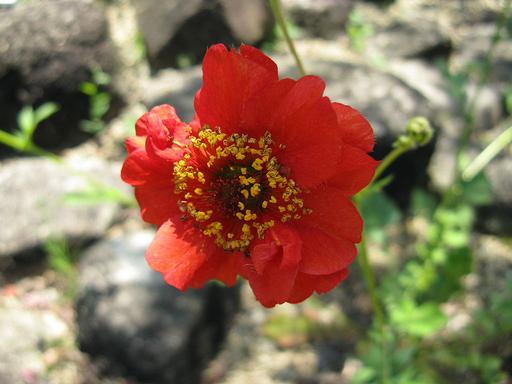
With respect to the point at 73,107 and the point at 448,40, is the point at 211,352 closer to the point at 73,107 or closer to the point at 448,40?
the point at 73,107

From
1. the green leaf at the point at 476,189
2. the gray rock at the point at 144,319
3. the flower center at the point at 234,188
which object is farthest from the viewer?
the gray rock at the point at 144,319

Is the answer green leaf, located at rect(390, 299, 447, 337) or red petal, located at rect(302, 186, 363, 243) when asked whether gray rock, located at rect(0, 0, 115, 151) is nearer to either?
green leaf, located at rect(390, 299, 447, 337)

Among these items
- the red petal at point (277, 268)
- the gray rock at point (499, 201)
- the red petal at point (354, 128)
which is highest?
the red petal at point (354, 128)

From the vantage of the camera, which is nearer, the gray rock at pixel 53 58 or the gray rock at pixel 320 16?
the gray rock at pixel 53 58

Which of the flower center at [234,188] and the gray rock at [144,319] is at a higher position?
the flower center at [234,188]

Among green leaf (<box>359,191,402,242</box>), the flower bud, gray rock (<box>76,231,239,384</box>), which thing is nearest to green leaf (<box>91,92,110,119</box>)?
gray rock (<box>76,231,239,384</box>)

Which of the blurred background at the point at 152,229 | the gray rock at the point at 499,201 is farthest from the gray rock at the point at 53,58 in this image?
the gray rock at the point at 499,201

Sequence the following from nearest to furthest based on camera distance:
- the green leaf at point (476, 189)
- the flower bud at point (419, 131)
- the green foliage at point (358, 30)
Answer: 1. the flower bud at point (419, 131)
2. the green leaf at point (476, 189)
3. the green foliage at point (358, 30)

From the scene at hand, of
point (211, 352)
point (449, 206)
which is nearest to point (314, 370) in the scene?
point (211, 352)

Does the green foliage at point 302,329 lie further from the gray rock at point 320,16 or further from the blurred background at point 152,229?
the gray rock at point 320,16
